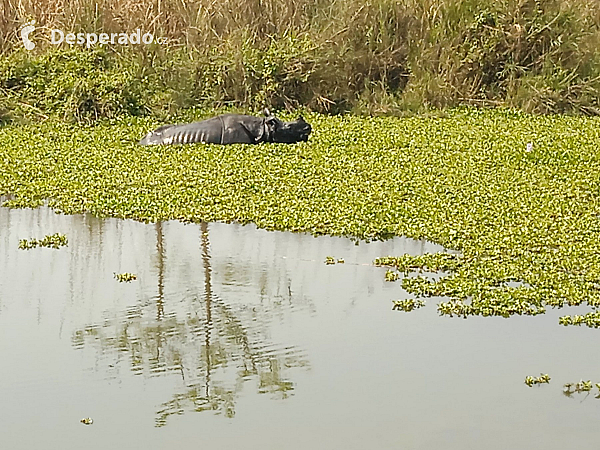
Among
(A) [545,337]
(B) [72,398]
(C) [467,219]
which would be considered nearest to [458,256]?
(C) [467,219]

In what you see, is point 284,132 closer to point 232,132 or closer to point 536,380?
point 232,132

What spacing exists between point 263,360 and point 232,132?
6553 mm

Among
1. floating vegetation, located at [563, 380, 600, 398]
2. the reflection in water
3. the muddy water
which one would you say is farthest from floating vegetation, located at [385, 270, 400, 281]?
floating vegetation, located at [563, 380, 600, 398]

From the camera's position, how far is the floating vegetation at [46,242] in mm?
7113

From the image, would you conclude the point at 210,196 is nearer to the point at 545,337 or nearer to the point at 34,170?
the point at 34,170

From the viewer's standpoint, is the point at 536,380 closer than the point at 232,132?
Yes

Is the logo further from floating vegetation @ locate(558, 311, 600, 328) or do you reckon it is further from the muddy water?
floating vegetation @ locate(558, 311, 600, 328)

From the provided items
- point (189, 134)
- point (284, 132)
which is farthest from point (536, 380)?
point (189, 134)

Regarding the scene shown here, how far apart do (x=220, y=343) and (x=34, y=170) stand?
5.05 m

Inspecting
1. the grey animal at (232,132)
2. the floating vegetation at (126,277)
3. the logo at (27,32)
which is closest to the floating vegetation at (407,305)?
the floating vegetation at (126,277)

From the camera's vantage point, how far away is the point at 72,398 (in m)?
4.46

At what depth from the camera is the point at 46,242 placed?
716cm

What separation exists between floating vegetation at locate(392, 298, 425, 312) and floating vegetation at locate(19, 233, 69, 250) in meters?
2.62

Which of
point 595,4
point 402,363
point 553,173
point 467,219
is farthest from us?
point 595,4
